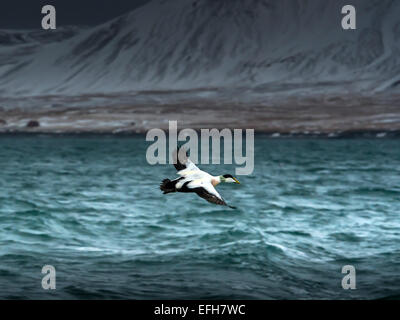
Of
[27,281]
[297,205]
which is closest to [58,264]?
[27,281]

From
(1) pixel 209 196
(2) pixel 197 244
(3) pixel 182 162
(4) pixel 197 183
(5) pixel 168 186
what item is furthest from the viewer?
(2) pixel 197 244

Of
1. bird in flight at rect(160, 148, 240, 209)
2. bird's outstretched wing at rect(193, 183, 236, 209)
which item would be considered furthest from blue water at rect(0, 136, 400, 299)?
bird's outstretched wing at rect(193, 183, 236, 209)

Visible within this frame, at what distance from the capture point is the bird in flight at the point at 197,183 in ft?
45.0

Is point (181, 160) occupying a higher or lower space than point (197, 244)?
higher

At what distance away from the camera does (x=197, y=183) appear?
14.1 metres

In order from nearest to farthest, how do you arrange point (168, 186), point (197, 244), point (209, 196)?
point (209, 196)
point (168, 186)
point (197, 244)

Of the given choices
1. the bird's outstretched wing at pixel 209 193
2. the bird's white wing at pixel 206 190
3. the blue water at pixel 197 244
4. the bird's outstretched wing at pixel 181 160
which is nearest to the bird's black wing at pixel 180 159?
the bird's outstretched wing at pixel 181 160

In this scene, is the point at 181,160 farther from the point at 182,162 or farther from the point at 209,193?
the point at 209,193

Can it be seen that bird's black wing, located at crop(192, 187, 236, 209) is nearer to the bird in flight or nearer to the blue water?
the bird in flight

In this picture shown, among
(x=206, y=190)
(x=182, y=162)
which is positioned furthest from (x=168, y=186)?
(x=182, y=162)

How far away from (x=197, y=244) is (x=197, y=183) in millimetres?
14213
